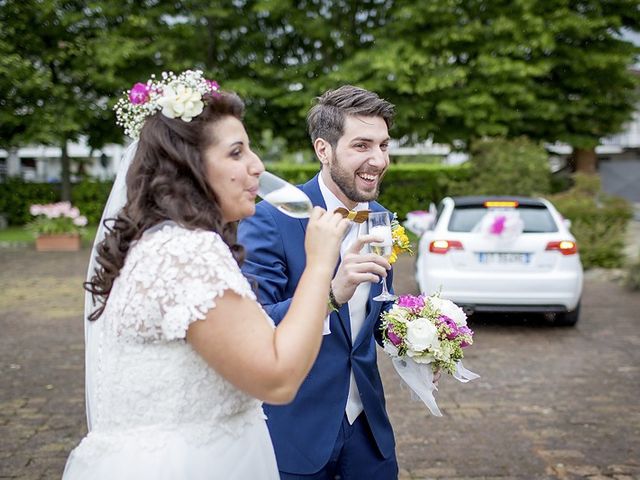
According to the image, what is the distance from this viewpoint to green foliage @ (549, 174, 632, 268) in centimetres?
1327

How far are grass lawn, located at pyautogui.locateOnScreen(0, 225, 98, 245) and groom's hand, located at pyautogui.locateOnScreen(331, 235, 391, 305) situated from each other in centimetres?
1839

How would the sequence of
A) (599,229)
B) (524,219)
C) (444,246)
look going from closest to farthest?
(444,246), (524,219), (599,229)

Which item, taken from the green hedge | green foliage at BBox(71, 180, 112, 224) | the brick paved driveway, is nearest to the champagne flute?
the brick paved driveway

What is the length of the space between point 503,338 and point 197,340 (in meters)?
7.04

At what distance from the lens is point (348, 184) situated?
8.89 ft

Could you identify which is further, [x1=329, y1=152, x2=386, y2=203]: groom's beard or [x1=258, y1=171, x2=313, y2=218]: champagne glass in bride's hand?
[x1=329, y1=152, x2=386, y2=203]: groom's beard

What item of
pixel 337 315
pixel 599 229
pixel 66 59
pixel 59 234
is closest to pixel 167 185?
pixel 337 315

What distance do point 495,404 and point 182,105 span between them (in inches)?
186

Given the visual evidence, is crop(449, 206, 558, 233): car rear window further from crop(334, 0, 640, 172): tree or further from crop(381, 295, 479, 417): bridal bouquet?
crop(334, 0, 640, 172): tree

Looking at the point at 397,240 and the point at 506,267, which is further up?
the point at 397,240

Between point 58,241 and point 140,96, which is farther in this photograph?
point 58,241

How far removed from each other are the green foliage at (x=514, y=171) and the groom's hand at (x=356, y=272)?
15751 mm

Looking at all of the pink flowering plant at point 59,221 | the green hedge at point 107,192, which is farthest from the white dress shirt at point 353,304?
the green hedge at point 107,192

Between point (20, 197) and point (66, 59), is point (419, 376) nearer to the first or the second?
point (66, 59)
